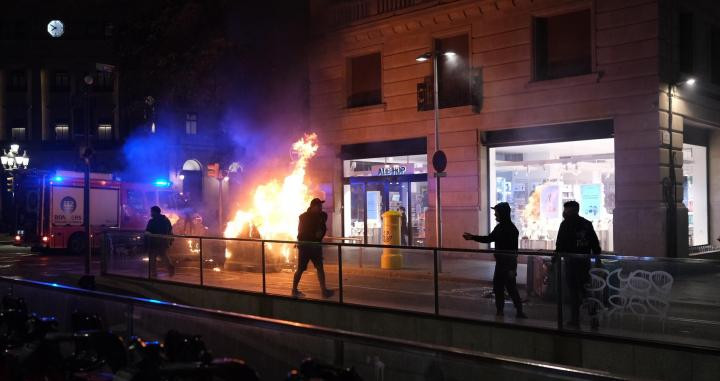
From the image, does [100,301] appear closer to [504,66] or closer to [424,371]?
[424,371]

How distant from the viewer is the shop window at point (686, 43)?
17656 millimetres

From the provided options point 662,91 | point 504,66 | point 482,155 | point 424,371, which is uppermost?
point 504,66

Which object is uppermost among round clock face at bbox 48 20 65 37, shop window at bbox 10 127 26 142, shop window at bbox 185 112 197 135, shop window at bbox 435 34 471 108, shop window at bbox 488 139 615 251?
round clock face at bbox 48 20 65 37

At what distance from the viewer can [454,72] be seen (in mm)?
20625

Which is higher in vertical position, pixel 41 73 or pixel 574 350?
pixel 41 73

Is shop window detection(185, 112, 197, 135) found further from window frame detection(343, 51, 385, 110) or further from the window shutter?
the window shutter

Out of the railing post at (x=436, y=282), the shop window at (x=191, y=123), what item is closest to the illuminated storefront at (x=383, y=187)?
the railing post at (x=436, y=282)

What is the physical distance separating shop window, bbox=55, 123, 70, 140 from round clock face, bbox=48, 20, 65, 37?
22.5 feet

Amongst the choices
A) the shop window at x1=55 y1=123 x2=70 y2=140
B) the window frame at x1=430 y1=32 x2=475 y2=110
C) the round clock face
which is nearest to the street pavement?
the window frame at x1=430 y1=32 x2=475 y2=110

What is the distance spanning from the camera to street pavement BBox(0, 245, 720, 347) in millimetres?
6875

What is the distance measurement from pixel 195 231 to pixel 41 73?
3576 centimetres

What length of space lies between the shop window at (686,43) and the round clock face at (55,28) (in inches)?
1736

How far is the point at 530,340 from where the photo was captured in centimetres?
784

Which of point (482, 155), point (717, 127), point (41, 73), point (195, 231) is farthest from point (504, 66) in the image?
point (41, 73)
